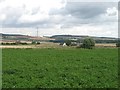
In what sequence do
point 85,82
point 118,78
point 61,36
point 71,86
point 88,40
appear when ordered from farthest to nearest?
point 61,36, point 88,40, point 118,78, point 85,82, point 71,86

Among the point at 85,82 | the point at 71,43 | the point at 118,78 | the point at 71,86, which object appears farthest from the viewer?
the point at 71,43

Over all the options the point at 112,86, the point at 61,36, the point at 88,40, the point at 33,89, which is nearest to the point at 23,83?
the point at 33,89

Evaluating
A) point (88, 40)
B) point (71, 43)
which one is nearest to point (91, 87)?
point (88, 40)

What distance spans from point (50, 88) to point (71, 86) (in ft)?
3.79

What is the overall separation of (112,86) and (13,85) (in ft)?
15.6

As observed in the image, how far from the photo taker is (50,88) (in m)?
13.4

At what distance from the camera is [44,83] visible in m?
14.8

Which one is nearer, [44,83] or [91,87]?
[91,87]

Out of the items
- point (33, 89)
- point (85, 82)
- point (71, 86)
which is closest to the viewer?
point (33, 89)

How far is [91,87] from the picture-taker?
13.8 m

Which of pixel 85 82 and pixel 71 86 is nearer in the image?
pixel 71 86

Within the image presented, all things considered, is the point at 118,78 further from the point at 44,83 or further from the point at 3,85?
the point at 3,85

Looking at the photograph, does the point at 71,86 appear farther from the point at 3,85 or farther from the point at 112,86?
the point at 3,85

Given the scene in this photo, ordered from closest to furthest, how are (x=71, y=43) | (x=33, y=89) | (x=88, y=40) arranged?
(x=33, y=89)
(x=88, y=40)
(x=71, y=43)
